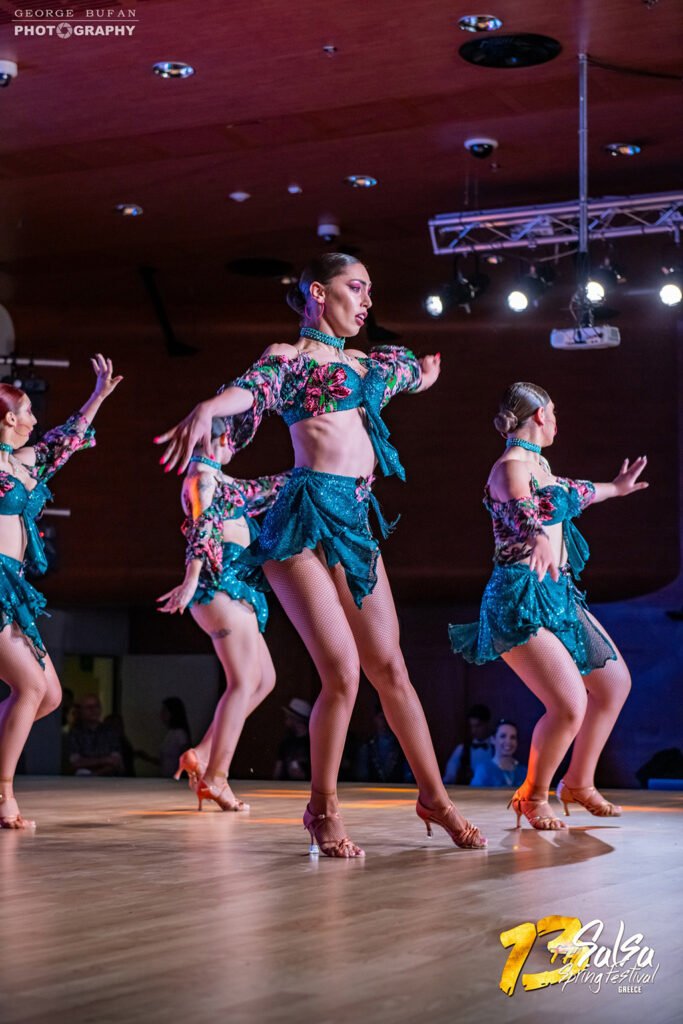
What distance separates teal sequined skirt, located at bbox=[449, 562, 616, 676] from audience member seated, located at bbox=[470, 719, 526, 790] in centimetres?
428

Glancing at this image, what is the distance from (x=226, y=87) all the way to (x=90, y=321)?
4.44 m

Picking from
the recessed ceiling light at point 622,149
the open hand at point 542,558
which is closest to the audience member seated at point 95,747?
the recessed ceiling light at point 622,149

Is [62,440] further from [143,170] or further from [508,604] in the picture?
[143,170]

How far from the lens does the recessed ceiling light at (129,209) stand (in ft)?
32.7

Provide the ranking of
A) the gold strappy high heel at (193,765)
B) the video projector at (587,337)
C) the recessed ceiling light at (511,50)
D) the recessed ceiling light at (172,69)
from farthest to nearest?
the video projector at (587,337)
the recessed ceiling light at (172,69)
the recessed ceiling light at (511,50)
the gold strappy high heel at (193,765)

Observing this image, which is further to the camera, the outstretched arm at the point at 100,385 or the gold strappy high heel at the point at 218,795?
the gold strappy high heel at the point at 218,795

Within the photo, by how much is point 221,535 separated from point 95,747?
565 cm

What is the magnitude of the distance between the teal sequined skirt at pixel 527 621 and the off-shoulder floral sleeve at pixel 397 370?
1073 mm

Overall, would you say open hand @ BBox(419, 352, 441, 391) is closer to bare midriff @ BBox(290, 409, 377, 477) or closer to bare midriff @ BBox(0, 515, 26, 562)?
bare midriff @ BBox(290, 409, 377, 477)

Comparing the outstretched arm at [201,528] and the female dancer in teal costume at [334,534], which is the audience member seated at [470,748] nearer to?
the outstretched arm at [201,528]

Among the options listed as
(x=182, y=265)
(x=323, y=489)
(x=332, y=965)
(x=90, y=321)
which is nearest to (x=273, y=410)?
(x=323, y=489)

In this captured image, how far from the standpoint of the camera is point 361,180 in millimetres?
9398

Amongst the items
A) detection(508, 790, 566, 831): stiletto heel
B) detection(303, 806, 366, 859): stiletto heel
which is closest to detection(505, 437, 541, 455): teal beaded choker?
detection(508, 790, 566, 831): stiletto heel

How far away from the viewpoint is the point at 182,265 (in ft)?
36.9
